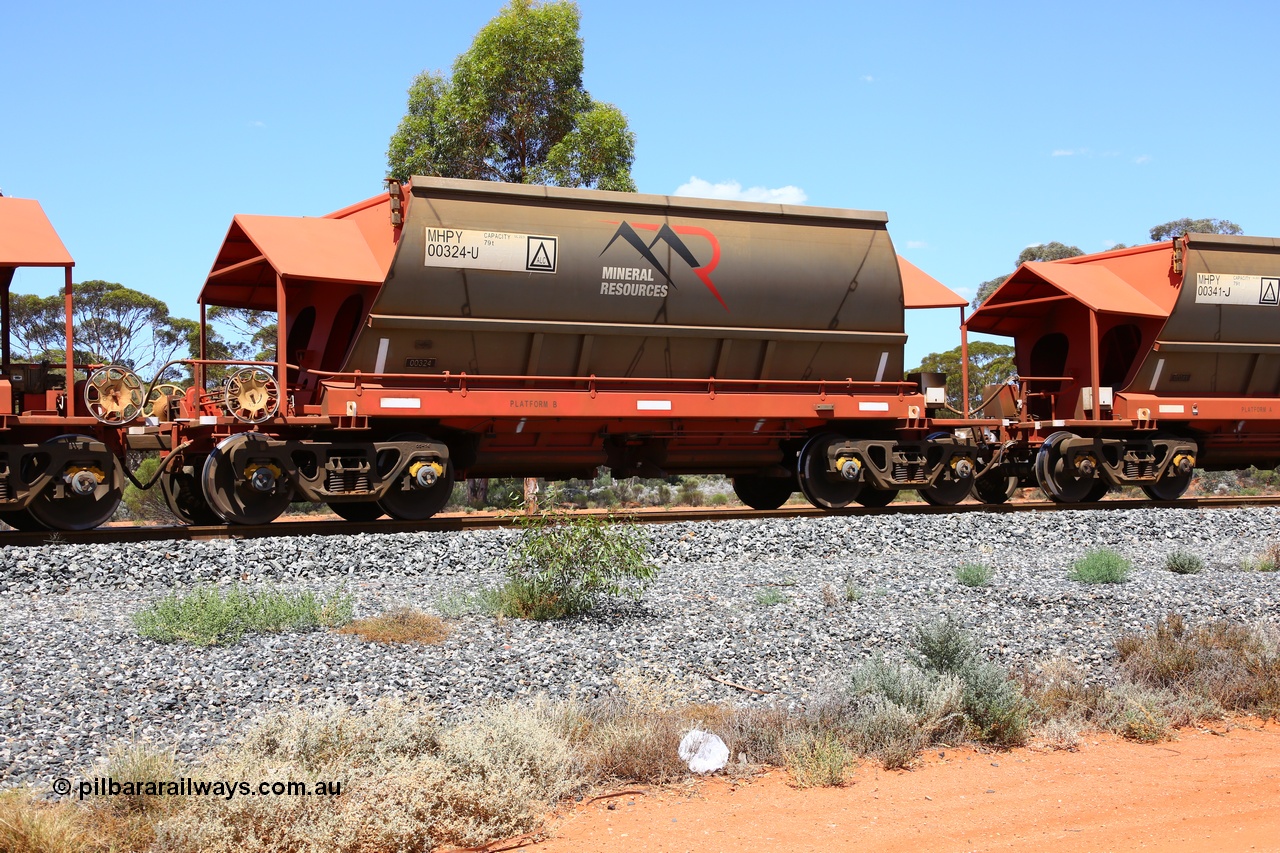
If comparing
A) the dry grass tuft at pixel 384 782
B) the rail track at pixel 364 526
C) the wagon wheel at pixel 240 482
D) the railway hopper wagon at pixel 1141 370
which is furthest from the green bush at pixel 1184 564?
the wagon wheel at pixel 240 482

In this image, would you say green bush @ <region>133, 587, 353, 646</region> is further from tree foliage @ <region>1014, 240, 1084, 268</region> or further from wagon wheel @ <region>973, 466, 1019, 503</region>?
tree foliage @ <region>1014, 240, 1084, 268</region>

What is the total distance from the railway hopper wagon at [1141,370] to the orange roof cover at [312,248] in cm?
903

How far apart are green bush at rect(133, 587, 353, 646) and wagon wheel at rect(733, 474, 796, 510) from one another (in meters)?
9.39

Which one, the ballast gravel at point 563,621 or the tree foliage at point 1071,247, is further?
the tree foliage at point 1071,247

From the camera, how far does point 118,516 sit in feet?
79.9

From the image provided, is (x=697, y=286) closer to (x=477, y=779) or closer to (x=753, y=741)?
(x=753, y=741)

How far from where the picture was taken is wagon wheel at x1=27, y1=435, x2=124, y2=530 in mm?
11039

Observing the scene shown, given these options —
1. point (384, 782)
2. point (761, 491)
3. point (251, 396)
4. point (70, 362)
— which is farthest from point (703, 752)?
point (761, 491)

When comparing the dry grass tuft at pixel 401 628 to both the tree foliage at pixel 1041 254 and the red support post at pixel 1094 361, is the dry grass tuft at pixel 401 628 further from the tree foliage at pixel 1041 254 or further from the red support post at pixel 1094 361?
the tree foliage at pixel 1041 254

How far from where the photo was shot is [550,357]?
13.4 m

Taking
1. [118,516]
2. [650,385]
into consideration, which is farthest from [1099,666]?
[118,516]

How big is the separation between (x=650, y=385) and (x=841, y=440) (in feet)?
9.09

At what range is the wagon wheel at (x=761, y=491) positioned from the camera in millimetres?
16766

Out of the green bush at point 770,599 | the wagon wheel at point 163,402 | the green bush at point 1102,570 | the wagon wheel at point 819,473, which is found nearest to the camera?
the green bush at point 770,599
